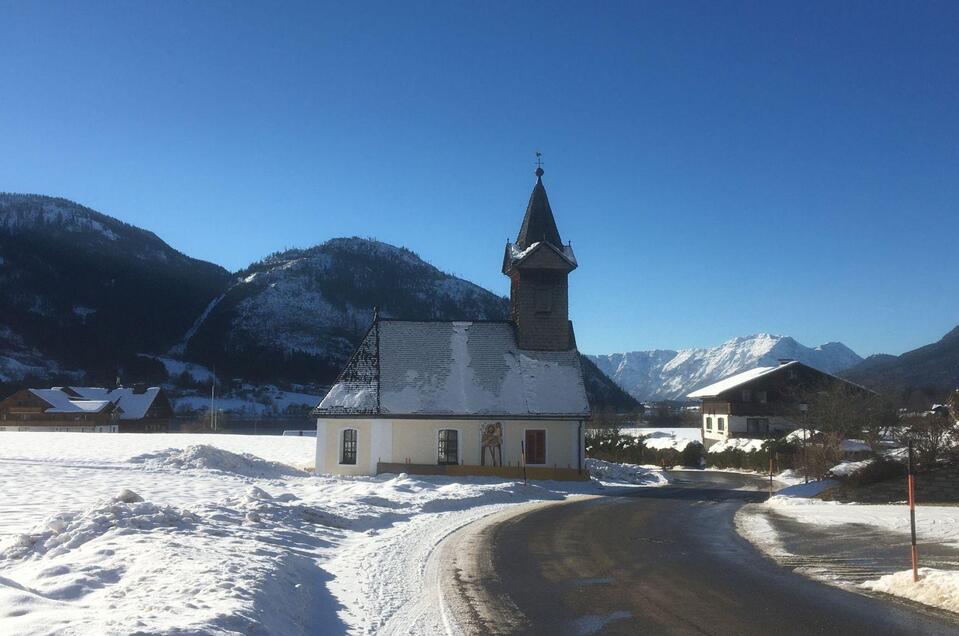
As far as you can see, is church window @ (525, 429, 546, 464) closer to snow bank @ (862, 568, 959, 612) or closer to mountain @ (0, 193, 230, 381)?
snow bank @ (862, 568, 959, 612)

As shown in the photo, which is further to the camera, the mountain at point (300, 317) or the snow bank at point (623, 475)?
the mountain at point (300, 317)

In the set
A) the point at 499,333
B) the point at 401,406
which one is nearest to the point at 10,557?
the point at 401,406

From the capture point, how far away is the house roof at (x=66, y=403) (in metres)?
75.6

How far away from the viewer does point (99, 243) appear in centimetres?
19362

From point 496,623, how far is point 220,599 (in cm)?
292

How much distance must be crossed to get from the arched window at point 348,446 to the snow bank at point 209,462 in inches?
80.6

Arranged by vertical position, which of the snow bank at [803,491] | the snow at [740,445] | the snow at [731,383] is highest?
the snow at [731,383]

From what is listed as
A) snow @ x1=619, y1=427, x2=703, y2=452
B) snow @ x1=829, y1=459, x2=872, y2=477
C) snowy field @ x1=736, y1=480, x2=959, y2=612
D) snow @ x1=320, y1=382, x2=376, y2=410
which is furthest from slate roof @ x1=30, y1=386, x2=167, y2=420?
snow @ x1=829, y1=459, x2=872, y2=477

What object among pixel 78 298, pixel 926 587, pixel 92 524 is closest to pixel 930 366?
pixel 926 587

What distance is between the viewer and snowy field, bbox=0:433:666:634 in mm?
6395

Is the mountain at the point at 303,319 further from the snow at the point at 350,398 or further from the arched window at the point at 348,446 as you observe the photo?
the arched window at the point at 348,446

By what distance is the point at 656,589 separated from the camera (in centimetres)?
954

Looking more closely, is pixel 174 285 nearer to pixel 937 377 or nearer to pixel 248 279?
pixel 248 279

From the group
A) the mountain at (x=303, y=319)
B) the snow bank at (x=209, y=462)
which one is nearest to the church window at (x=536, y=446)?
the snow bank at (x=209, y=462)
